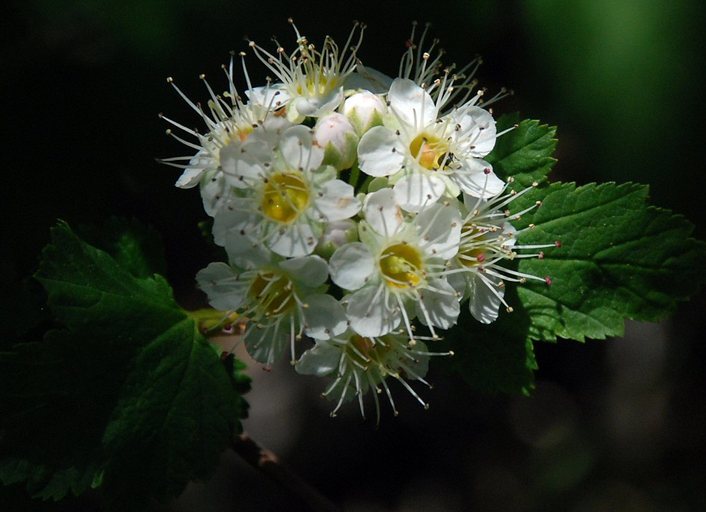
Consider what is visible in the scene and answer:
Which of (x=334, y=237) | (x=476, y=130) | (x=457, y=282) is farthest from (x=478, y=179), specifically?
(x=334, y=237)

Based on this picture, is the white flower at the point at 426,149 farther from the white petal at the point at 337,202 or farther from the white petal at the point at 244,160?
the white petal at the point at 244,160

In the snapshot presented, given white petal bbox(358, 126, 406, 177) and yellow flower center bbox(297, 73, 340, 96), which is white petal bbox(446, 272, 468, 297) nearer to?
white petal bbox(358, 126, 406, 177)

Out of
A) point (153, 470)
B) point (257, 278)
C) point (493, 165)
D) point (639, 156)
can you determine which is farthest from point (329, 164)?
point (639, 156)

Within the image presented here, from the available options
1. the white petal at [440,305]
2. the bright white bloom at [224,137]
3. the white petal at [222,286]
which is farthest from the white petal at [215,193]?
the white petal at [440,305]

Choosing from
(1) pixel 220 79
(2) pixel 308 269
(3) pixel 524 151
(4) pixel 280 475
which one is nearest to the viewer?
(2) pixel 308 269

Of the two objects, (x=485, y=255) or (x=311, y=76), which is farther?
(x=311, y=76)

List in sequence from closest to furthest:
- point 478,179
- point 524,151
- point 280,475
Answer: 1. point 478,179
2. point 524,151
3. point 280,475

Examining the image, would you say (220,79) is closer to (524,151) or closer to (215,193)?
(215,193)


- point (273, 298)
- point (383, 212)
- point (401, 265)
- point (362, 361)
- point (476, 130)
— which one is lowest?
point (362, 361)
